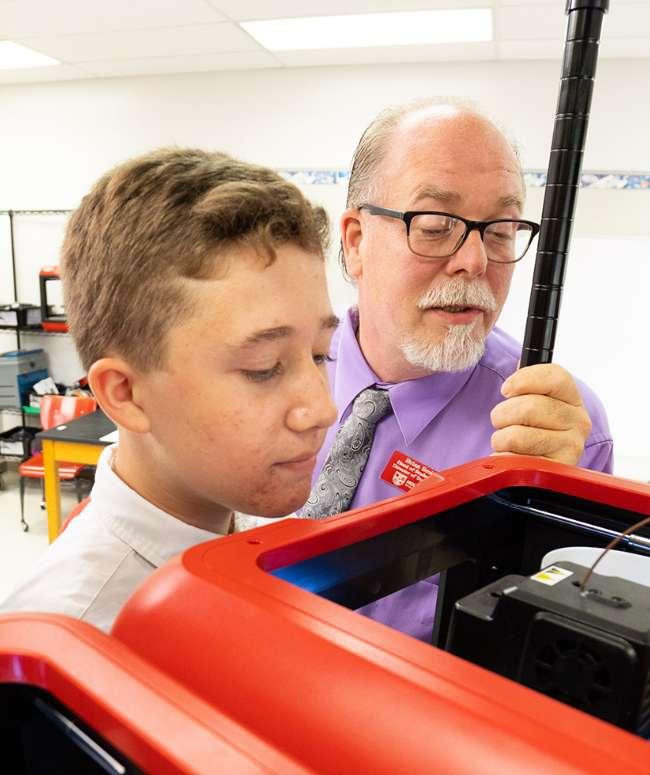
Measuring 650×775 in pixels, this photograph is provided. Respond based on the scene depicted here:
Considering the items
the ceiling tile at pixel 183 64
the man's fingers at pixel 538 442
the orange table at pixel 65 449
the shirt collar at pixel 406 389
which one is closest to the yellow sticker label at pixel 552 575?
the man's fingers at pixel 538 442

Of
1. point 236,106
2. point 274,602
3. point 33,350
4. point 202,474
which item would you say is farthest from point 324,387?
point 33,350

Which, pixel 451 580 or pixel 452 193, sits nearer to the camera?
pixel 451 580

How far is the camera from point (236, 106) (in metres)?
4.55

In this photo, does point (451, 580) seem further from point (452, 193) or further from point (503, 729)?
point (452, 193)

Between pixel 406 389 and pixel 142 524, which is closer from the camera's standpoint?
pixel 142 524

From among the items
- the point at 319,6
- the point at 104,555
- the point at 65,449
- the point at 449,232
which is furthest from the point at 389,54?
the point at 104,555

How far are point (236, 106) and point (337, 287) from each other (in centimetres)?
139

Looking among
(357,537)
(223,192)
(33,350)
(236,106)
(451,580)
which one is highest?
(236,106)

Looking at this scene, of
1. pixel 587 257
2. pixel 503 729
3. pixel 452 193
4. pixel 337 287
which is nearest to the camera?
pixel 503 729

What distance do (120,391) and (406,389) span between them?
0.63 m

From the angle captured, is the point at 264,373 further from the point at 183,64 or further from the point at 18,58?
the point at 18,58

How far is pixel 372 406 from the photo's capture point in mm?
1169

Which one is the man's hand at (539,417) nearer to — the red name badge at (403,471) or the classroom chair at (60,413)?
the red name badge at (403,471)

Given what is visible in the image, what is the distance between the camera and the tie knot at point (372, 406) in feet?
3.80
